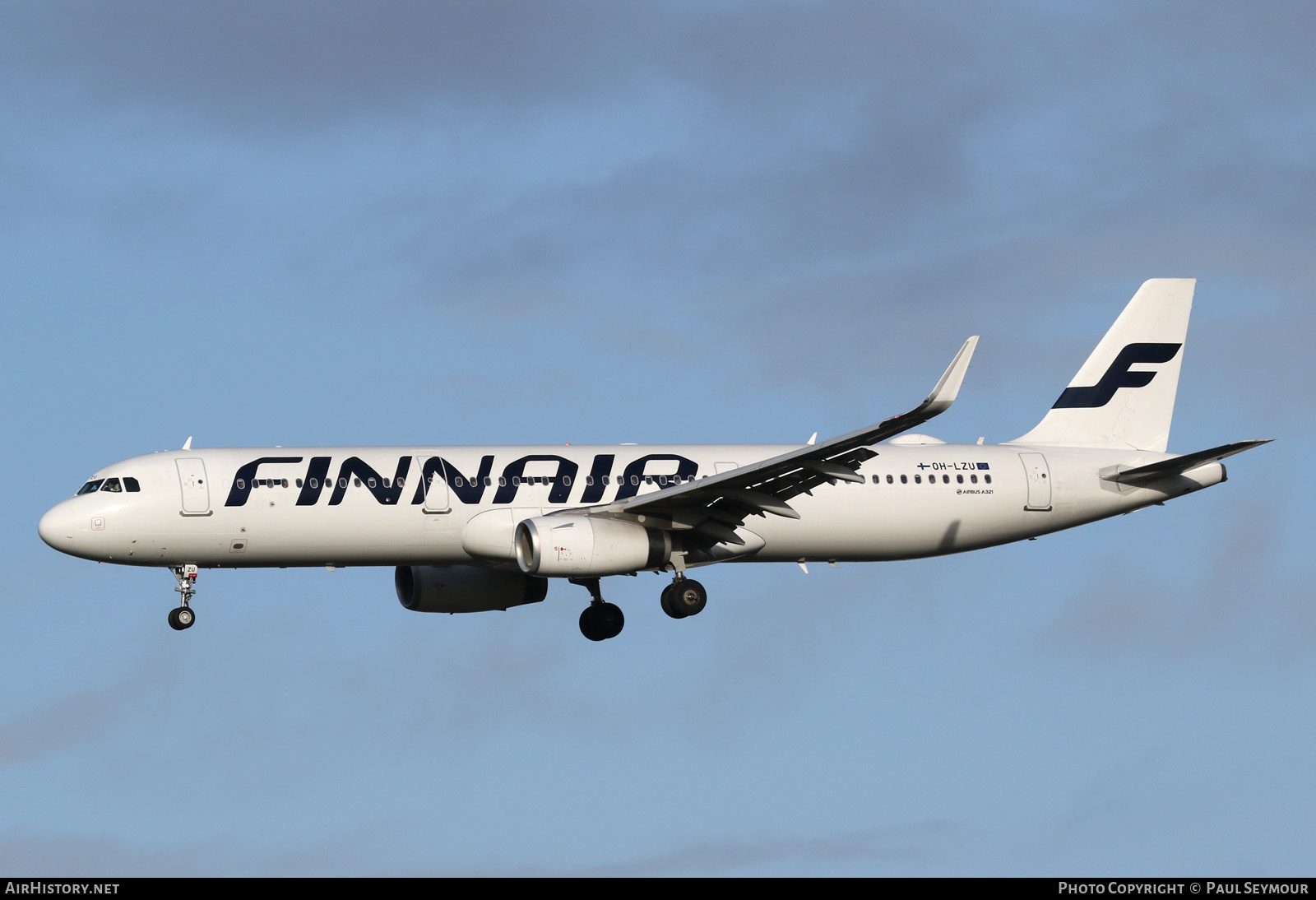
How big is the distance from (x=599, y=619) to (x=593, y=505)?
4678 mm

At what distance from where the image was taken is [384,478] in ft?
137

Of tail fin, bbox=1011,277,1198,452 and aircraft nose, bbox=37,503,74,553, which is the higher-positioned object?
tail fin, bbox=1011,277,1198,452

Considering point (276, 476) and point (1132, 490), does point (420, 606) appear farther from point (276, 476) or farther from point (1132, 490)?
point (1132, 490)

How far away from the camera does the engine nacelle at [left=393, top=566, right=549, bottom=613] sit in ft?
150

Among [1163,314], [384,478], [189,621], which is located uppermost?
[1163,314]

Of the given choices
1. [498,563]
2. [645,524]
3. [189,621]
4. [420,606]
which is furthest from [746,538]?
[189,621]

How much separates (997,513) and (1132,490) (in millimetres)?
3948

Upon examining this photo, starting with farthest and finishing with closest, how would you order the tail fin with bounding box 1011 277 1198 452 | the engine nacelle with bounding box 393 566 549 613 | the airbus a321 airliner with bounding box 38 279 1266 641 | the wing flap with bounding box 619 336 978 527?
1. the tail fin with bounding box 1011 277 1198 452
2. the engine nacelle with bounding box 393 566 549 613
3. the airbus a321 airliner with bounding box 38 279 1266 641
4. the wing flap with bounding box 619 336 978 527

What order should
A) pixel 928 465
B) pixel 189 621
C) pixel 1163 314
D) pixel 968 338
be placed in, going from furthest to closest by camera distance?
pixel 1163 314, pixel 928 465, pixel 189 621, pixel 968 338

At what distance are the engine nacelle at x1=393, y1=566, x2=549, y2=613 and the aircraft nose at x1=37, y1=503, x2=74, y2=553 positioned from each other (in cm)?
887

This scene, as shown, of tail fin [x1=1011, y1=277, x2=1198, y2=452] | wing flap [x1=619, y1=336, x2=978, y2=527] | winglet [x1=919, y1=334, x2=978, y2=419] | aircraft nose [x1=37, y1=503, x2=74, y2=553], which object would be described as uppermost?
tail fin [x1=1011, y1=277, x2=1198, y2=452]

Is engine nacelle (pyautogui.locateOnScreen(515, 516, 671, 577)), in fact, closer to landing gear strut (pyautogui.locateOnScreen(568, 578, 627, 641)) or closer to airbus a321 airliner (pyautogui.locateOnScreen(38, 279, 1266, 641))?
→ airbus a321 airliner (pyautogui.locateOnScreen(38, 279, 1266, 641))

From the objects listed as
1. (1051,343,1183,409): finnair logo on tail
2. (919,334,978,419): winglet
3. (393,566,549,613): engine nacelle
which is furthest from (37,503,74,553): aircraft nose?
(1051,343,1183,409): finnair logo on tail

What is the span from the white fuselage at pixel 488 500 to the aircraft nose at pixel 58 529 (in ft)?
0.14
